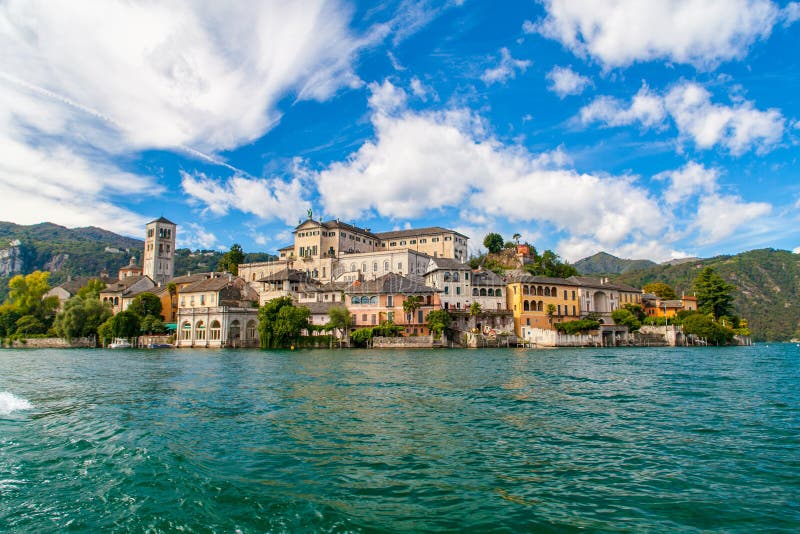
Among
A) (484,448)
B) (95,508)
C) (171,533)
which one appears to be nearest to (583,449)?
(484,448)

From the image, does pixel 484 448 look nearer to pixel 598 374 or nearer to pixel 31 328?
pixel 598 374

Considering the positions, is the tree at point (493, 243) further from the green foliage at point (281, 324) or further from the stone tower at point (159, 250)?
the stone tower at point (159, 250)

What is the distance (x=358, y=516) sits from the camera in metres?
7.09

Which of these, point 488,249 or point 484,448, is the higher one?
point 488,249

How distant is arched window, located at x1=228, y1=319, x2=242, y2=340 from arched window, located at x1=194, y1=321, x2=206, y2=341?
3903 millimetres

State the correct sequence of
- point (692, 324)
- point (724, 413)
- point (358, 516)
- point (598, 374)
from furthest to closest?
point (692, 324) < point (598, 374) < point (724, 413) < point (358, 516)

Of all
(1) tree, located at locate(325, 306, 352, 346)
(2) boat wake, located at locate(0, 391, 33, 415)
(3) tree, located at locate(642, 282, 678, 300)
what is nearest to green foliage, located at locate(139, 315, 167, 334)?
(1) tree, located at locate(325, 306, 352, 346)

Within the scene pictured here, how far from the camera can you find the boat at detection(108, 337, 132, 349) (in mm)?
67000

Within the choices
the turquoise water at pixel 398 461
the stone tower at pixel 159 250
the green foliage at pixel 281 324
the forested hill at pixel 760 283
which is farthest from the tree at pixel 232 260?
the forested hill at pixel 760 283

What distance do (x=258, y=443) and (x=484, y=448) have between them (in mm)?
5004

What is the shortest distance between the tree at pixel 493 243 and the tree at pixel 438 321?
4364cm

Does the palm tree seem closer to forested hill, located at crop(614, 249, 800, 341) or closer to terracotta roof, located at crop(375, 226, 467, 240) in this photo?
terracotta roof, located at crop(375, 226, 467, 240)

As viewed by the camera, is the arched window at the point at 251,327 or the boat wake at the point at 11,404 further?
the arched window at the point at 251,327

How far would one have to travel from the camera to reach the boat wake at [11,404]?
15311mm
